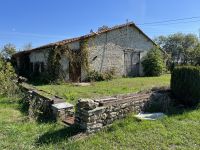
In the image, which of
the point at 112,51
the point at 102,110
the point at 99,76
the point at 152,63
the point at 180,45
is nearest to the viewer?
the point at 102,110

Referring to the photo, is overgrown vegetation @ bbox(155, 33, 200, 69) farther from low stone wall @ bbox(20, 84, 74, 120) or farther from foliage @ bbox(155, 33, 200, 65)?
low stone wall @ bbox(20, 84, 74, 120)

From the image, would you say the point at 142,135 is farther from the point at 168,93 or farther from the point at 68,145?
the point at 168,93

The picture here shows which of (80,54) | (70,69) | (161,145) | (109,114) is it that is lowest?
(161,145)

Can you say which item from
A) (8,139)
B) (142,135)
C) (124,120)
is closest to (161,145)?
(142,135)

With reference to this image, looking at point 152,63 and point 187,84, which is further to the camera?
point 152,63

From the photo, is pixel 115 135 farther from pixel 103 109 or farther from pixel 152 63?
pixel 152 63

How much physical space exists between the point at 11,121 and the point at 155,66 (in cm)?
1682

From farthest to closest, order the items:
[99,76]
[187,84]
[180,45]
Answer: [180,45], [99,76], [187,84]

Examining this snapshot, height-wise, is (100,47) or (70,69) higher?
(100,47)

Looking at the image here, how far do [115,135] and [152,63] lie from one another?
16724 millimetres

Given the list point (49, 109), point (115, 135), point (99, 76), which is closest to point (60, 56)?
point (99, 76)

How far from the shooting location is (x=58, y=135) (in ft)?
18.7

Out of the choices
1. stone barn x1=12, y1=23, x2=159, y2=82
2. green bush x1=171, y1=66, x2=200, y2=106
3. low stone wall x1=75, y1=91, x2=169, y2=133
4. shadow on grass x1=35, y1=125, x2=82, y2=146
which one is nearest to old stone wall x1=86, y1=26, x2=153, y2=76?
stone barn x1=12, y1=23, x2=159, y2=82

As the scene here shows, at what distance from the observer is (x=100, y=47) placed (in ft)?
60.8
